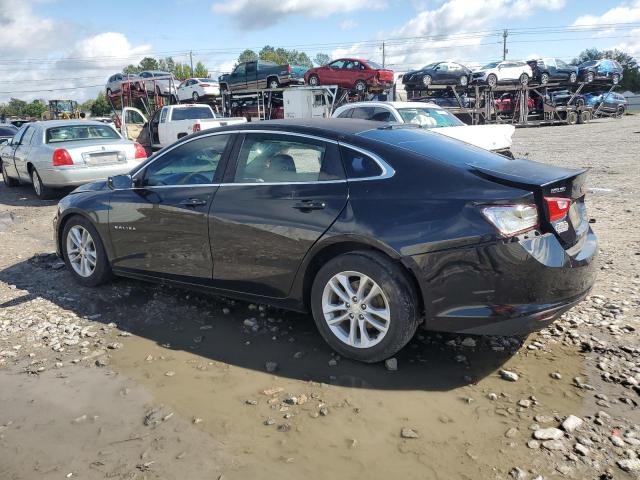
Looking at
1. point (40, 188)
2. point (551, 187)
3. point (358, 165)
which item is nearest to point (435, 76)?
point (40, 188)

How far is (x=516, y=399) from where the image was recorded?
3.21 m

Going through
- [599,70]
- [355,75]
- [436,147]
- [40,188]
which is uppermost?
[599,70]

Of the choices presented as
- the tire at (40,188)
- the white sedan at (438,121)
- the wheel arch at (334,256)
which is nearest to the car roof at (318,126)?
the wheel arch at (334,256)

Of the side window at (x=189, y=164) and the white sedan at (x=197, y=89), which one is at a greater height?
the white sedan at (x=197, y=89)

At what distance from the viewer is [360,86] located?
959 inches

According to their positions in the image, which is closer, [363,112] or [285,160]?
[285,160]

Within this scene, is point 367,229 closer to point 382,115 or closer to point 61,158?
point 382,115

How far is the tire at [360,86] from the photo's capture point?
2428 centimetres

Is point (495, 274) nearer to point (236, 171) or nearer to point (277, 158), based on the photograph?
point (277, 158)

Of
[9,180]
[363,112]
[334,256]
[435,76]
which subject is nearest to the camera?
[334,256]

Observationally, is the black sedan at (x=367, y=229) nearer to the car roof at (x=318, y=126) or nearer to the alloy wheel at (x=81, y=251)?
the car roof at (x=318, y=126)

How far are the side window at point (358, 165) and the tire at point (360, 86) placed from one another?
21.5 meters

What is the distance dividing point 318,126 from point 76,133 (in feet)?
27.6

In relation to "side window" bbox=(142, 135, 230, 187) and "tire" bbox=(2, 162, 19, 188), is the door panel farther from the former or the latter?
"tire" bbox=(2, 162, 19, 188)
